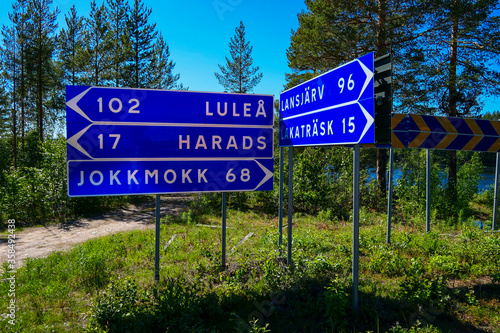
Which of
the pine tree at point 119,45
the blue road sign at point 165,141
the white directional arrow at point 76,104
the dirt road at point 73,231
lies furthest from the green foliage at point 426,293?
the pine tree at point 119,45

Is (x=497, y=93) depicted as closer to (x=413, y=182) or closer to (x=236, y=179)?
(x=413, y=182)

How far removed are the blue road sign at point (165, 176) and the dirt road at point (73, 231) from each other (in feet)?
11.5

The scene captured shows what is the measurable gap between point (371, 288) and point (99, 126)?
4.98 metres

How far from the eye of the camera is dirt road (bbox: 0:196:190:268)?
6539 millimetres

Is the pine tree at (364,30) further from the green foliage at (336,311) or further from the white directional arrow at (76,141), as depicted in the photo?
the white directional arrow at (76,141)

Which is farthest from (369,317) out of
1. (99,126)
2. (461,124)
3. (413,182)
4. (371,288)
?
(413,182)

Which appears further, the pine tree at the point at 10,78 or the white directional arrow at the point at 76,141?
the pine tree at the point at 10,78

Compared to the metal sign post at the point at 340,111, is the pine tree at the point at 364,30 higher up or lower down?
higher up

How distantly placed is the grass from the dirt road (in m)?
1.29

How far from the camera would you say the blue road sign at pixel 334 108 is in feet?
10.4

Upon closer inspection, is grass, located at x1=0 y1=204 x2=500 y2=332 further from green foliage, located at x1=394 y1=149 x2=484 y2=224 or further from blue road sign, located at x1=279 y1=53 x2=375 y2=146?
green foliage, located at x1=394 y1=149 x2=484 y2=224

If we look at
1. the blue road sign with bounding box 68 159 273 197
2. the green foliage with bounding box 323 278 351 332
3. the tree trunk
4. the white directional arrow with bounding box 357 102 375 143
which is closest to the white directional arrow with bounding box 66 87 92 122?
the blue road sign with bounding box 68 159 273 197

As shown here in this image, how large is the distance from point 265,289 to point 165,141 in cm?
291

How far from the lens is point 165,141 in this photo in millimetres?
4254
